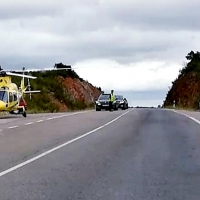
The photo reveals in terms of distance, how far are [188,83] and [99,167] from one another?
301ft

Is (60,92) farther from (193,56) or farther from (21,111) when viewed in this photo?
(21,111)

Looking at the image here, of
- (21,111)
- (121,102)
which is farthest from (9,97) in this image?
(121,102)

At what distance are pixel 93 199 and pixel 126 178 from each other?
2450mm

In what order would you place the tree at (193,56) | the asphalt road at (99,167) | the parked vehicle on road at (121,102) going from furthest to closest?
the tree at (193,56) < the parked vehicle on road at (121,102) < the asphalt road at (99,167)

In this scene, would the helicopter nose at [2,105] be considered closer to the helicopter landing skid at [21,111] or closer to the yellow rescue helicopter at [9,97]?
the yellow rescue helicopter at [9,97]

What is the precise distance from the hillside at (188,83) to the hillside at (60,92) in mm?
14394

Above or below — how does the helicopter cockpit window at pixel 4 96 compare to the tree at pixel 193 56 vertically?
below

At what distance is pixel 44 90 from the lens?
91.2 meters

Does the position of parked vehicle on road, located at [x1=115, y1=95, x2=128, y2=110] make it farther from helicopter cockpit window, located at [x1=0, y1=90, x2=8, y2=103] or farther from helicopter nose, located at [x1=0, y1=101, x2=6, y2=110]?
helicopter nose, located at [x1=0, y1=101, x2=6, y2=110]

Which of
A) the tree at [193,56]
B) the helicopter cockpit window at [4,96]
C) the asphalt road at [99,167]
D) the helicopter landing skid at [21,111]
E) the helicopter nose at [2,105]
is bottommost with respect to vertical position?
the asphalt road at [99,167]

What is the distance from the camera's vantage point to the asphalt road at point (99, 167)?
431 inches

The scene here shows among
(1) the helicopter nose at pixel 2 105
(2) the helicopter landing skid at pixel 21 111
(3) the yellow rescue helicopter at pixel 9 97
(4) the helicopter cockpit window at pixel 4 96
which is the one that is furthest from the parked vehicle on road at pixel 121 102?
(1) the helicopter nose at pixel 2 105

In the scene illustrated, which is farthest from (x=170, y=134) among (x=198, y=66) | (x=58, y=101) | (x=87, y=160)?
(x=198, y=66)

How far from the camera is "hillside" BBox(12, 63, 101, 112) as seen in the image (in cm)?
7925
